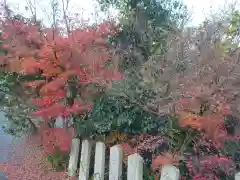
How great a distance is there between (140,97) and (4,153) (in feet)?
20.5

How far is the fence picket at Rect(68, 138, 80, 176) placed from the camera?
6.16 metres

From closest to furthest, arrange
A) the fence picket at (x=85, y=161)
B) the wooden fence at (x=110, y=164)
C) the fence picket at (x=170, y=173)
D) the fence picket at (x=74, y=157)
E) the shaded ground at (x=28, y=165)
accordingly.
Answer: the fence picket at (x=170, y=173)
the wooden fence at (x=110, y=164)
the fence picket at (x=85, y=161)
the fence picket at (x=74, y=157)
the shaded ground at (x=28, y=165)

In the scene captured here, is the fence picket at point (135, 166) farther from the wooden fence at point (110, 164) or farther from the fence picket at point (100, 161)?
the fence picket at point (100, 161)

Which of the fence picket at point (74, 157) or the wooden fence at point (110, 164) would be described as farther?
the fence picket at point (74, 157)

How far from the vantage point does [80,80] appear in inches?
252

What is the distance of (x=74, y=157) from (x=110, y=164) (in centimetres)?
140

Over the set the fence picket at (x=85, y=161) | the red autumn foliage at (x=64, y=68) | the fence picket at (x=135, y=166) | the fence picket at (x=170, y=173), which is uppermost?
the red autumn foliage at (x=64, y=68)

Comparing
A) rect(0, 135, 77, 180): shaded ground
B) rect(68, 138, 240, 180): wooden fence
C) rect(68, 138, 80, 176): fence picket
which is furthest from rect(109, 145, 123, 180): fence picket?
rect(0, 135, 77, 180): shaded ground

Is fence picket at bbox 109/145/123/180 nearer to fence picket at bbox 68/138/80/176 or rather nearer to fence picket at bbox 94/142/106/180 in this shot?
fence picket at bbox 94/142/106/180

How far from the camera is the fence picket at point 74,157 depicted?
6.16 meters

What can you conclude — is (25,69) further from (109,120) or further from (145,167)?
(145,167)

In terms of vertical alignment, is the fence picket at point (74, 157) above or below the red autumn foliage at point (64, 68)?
below

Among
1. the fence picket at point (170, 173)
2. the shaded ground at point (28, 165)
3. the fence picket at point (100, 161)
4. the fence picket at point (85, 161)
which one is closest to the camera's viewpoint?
the fence picket at point (170, 173)

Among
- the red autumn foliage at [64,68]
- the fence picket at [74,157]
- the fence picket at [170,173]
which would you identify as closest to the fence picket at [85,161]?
the fence picket at [74,157]
